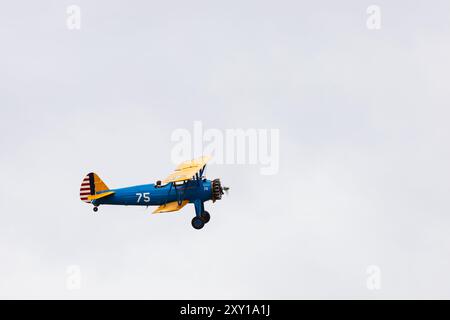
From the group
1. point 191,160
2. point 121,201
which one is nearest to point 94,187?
point 121,201

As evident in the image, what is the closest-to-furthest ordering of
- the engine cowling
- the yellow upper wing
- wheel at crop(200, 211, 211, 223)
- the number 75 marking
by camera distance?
the yellow upper wing → the engine cowling → wheel at crop(200, 211, 211, 223) → the number 75 marking

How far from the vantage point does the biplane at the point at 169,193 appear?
6488 cm

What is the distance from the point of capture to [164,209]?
2525 inches

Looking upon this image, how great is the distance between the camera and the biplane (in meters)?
64.9

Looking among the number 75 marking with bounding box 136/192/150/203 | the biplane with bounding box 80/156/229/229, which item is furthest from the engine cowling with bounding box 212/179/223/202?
the number 75 marking with bounding box 136/192/150/203

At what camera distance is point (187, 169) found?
214 feet

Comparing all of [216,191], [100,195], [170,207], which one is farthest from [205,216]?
[100,195]

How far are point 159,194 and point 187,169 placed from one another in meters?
2.15

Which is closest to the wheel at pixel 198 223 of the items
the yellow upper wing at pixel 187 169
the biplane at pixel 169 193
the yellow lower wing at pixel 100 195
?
the biplane at pixel 169 193

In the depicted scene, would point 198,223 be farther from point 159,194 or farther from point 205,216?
point 159,194

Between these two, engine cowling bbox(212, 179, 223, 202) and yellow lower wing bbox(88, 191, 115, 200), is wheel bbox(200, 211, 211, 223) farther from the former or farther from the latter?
yellow lower wing bbox(88, 191, 115, 200)
